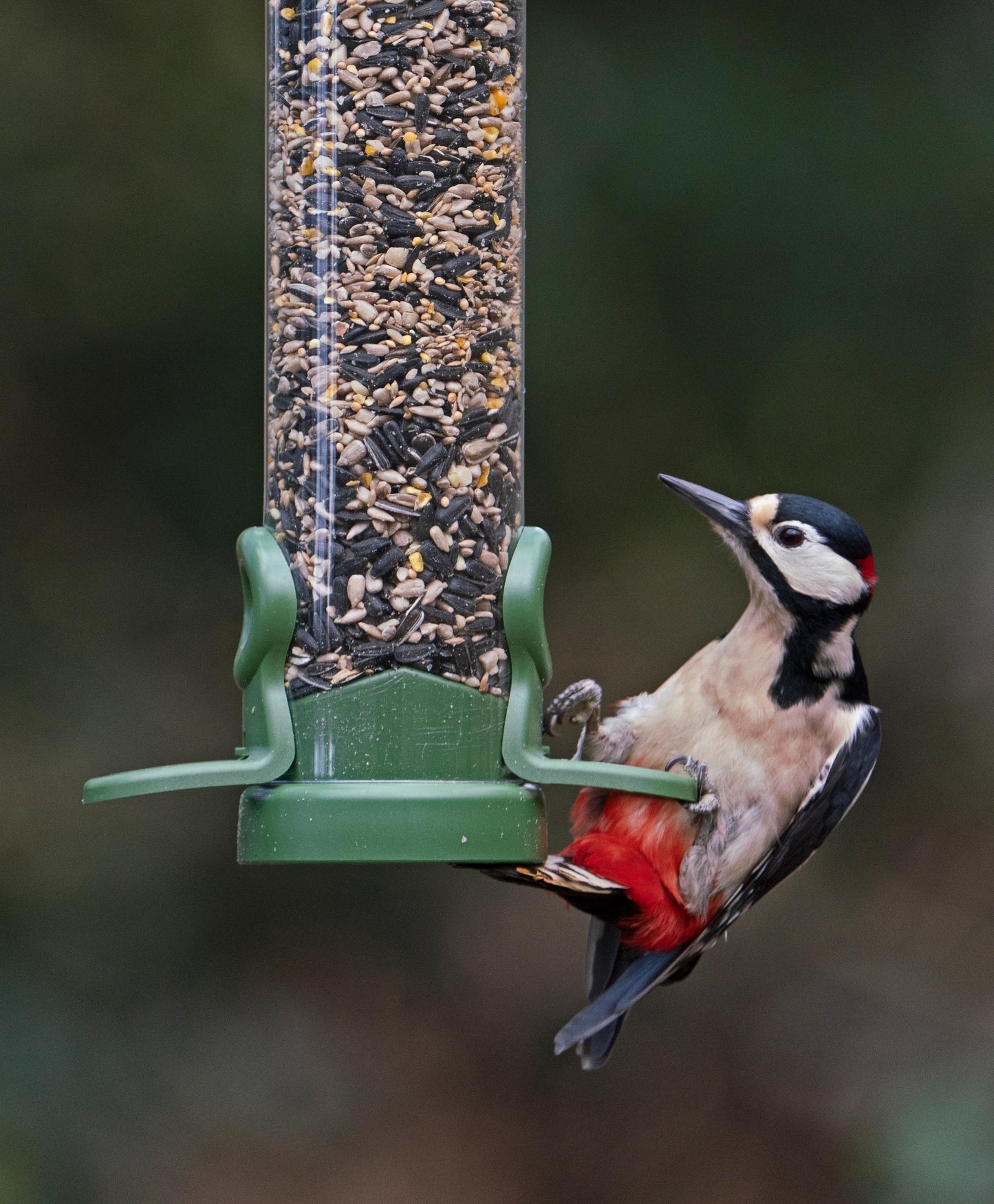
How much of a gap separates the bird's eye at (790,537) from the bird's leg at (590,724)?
1.48ft

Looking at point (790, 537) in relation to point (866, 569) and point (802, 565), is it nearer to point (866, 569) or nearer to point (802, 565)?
point (802, 565)

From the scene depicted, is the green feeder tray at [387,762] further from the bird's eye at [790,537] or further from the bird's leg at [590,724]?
the bird's eye at [790,537]

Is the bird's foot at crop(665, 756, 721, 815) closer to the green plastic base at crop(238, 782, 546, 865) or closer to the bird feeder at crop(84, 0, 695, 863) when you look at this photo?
the bird feeder at crop(84, 0, 695, 863)

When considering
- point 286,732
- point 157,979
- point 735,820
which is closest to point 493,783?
point 286,732

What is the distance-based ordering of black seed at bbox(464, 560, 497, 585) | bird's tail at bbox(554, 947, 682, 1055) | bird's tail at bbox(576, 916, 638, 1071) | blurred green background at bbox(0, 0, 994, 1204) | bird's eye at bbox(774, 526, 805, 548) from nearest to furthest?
black seed at bbox(464, 560, 497, 585), bird's tail at bbox(554, 947, 682, 1055), bird's eye at bbox(774, 526, 805, 548), bird's tail at bbox(576, 916, 638, 1071), blurred green background at bbox(0, 0, 994, 1204)

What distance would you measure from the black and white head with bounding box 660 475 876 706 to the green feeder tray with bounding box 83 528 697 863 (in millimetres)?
677

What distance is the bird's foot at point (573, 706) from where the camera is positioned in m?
3.26

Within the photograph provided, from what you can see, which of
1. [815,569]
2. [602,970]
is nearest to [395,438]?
[815,569]

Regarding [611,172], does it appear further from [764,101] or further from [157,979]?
[157,979]

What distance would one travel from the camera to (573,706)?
3.28m

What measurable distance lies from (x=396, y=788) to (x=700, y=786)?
2.74ft

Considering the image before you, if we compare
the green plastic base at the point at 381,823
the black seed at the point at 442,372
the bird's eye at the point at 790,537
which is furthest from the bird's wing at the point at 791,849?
the black seed at the point at 442,372

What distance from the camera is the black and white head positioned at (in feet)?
10.8

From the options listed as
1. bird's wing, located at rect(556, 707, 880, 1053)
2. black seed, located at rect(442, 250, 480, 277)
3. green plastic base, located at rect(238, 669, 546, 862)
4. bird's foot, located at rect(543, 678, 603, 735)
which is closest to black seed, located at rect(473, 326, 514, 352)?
black seed, located at rect(442, 250, 480, 277)
